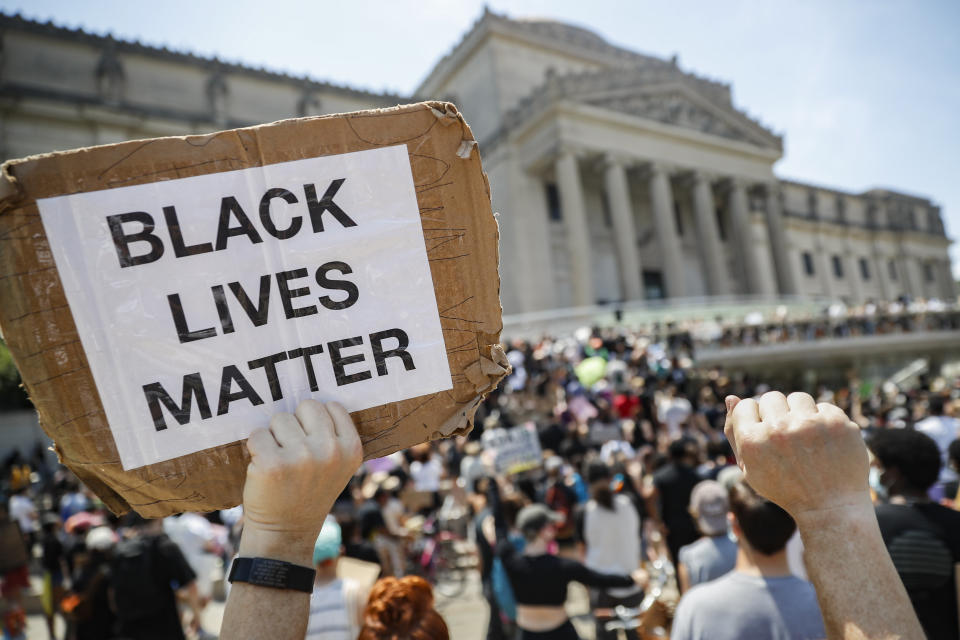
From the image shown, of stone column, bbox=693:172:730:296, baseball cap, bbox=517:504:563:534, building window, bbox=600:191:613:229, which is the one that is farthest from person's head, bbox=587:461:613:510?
building window, bbox=600:191:613:229

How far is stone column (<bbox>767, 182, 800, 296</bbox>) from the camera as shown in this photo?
38781mm

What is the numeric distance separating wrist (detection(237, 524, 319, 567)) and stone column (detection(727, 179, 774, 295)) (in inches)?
1568

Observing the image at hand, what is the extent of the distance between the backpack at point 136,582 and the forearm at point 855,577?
4.60 m

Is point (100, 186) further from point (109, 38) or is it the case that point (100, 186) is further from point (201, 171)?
point (109, 38)

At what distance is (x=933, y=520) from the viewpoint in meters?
2.54

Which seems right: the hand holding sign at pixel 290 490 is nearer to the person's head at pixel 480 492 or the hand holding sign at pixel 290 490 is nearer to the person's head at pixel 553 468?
the person's head at pixel 480 492

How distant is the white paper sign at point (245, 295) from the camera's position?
1329 mm

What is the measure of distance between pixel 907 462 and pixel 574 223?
28.3 meters

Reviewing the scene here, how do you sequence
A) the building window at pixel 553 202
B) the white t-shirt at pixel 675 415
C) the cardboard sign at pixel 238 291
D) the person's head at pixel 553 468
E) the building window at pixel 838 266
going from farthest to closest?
the building window at pixel 838 266 < the building window at pixel 553 202 < the white t-shirt at pixel 675 415 < the person's head at pixel 553 468 < the cardboard sign at pixel 238 291

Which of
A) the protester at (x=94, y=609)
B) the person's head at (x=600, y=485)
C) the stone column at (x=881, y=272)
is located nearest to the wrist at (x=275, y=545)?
the person's head at (x=600, y=485)

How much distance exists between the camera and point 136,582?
437cm

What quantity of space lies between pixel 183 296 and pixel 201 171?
0.91 ft

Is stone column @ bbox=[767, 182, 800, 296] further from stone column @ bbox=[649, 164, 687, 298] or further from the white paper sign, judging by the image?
the white paper sign

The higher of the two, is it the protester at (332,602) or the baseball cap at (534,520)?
the protester at (332,602)
